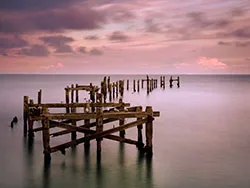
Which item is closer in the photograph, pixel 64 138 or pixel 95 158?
pixel 95 158

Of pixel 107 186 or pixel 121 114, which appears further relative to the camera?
pixel 121 114

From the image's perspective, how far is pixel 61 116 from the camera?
14.7 m

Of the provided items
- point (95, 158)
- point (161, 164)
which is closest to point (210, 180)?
point (161, 164)

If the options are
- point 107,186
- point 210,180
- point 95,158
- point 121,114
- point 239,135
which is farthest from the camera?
point 239,135

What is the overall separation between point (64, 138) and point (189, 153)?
7.75 metres

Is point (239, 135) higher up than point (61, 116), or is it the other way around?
point (61, 116)

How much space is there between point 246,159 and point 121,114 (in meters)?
7.06

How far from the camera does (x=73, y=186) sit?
13266mm

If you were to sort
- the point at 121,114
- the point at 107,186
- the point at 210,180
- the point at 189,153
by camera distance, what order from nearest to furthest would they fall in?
1. the point at 107,186
2. the point at 210,180
3. the point at 121,114
4. the point at 189,153

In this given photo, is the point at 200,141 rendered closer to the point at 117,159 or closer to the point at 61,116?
the point at 117,159

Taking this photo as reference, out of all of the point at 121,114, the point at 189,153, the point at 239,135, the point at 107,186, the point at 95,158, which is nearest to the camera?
the point at 107,186

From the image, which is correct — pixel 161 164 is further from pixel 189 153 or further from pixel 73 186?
pixel 73 186

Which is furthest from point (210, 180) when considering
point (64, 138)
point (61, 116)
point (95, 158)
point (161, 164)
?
point (64, 138)

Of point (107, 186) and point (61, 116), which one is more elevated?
point (61, 116)
